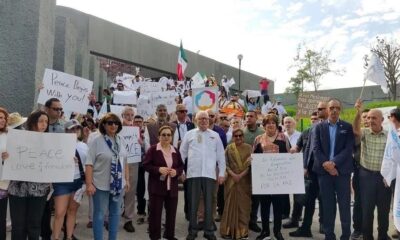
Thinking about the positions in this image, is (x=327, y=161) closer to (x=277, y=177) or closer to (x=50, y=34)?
(x=277, y=177)

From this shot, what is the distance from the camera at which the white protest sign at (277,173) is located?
6.76 metres

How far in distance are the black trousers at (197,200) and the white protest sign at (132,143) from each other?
1.10 m

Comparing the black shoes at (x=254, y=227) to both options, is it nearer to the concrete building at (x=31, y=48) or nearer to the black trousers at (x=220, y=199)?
the black trousers at (x=220, y=199)

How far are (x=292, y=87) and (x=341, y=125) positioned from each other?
37175 mm

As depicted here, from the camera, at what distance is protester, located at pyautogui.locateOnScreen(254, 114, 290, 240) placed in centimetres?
676

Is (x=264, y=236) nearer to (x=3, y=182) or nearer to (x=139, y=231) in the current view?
(x=139, y=231)

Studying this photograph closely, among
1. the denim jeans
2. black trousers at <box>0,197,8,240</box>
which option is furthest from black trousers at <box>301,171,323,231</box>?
black trousers at <box>0,197,8,240</box>

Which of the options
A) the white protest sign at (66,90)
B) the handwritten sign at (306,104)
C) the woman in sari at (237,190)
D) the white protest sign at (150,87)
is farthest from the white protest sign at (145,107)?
the handwritten sign at (306,104)

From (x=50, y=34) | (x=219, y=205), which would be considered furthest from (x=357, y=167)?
(x=50, y=34)

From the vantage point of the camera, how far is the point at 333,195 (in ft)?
21.0

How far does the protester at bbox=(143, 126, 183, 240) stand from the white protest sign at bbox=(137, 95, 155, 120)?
9.01 ft

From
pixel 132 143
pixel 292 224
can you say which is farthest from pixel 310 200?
pixel 132 143

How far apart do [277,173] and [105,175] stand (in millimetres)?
2779

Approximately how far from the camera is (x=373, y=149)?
639cm
